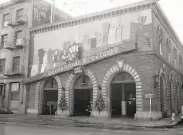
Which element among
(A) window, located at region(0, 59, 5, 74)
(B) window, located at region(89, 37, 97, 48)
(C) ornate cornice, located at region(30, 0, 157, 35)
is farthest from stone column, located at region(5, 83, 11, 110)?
(B) window, located at region(89, 37, 97, 48)

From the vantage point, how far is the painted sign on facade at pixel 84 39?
992 inches

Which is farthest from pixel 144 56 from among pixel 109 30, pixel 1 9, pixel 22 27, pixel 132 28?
pixel 1 9

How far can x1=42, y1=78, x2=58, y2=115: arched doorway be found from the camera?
3025cm

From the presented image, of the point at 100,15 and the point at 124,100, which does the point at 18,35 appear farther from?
the point at 124,100

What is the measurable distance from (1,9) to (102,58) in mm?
21671

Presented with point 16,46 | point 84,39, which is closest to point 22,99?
point 16,46

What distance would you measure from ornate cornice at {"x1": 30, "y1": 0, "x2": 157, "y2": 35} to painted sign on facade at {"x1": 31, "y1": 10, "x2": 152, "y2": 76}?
42 cm

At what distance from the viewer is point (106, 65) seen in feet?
84.4

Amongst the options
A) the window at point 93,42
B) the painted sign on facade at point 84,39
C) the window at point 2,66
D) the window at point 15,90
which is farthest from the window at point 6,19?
the window at point 93,42

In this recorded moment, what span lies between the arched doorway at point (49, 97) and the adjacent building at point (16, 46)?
3198 millimetres

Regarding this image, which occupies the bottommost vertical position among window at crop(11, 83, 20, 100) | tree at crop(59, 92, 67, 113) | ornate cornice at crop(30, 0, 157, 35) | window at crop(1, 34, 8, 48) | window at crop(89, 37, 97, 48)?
Result: tree at crop(59, 92, 67, 113)

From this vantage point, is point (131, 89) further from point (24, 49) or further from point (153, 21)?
point (24, 49)

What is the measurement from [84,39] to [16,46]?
11487 mm

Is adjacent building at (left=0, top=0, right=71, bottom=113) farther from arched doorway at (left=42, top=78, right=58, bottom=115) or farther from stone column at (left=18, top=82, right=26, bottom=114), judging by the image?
arched doorway at (left=42, top=78, right=58, bottom=115)
